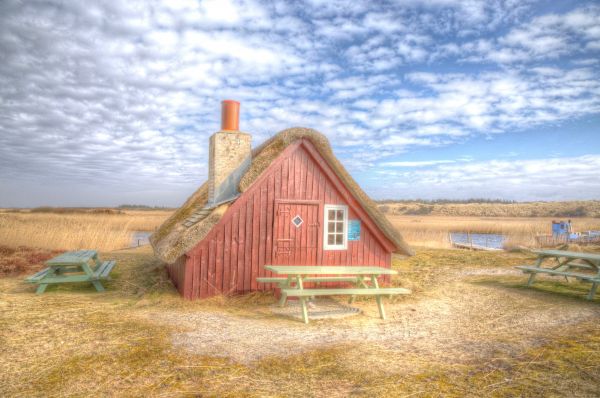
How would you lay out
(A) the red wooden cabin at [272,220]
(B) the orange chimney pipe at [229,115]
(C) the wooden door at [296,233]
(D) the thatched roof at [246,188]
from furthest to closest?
(B) the orange chimney pipe at [229,115]
(C) the wooden door at [296,233]
(A) the red wooden cabin at [272,220]
(D) the thatched roof at [246,188]

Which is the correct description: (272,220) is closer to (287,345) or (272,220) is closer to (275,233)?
(275,233)

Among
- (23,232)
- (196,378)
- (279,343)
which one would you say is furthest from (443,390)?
(23,232)

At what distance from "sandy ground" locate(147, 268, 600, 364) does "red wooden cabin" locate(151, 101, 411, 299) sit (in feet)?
3.96

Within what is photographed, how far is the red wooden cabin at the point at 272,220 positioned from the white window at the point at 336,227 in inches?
1.0

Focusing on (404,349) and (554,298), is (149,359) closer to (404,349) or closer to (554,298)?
(404,349)

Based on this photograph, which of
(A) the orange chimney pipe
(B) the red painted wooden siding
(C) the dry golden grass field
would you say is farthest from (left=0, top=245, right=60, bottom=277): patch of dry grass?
(A) the orange chimney pipe

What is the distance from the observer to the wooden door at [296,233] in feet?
31.6

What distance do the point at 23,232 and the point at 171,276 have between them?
32.2 ft

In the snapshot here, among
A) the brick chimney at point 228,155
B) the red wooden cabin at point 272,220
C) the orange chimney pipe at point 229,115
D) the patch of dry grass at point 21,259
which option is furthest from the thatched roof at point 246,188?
the patch of dry grass at point 21,259

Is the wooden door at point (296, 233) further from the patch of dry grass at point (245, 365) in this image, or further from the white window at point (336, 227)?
the patch of dry grass at point (245, 365)

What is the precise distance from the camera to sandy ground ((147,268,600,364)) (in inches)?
239

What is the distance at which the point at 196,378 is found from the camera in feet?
15.9

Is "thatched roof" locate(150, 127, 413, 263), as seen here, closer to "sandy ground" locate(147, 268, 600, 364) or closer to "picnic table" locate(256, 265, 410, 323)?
"sandy ground" locate(147, 268, 600, 364)

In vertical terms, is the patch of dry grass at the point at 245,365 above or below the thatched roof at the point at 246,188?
below
